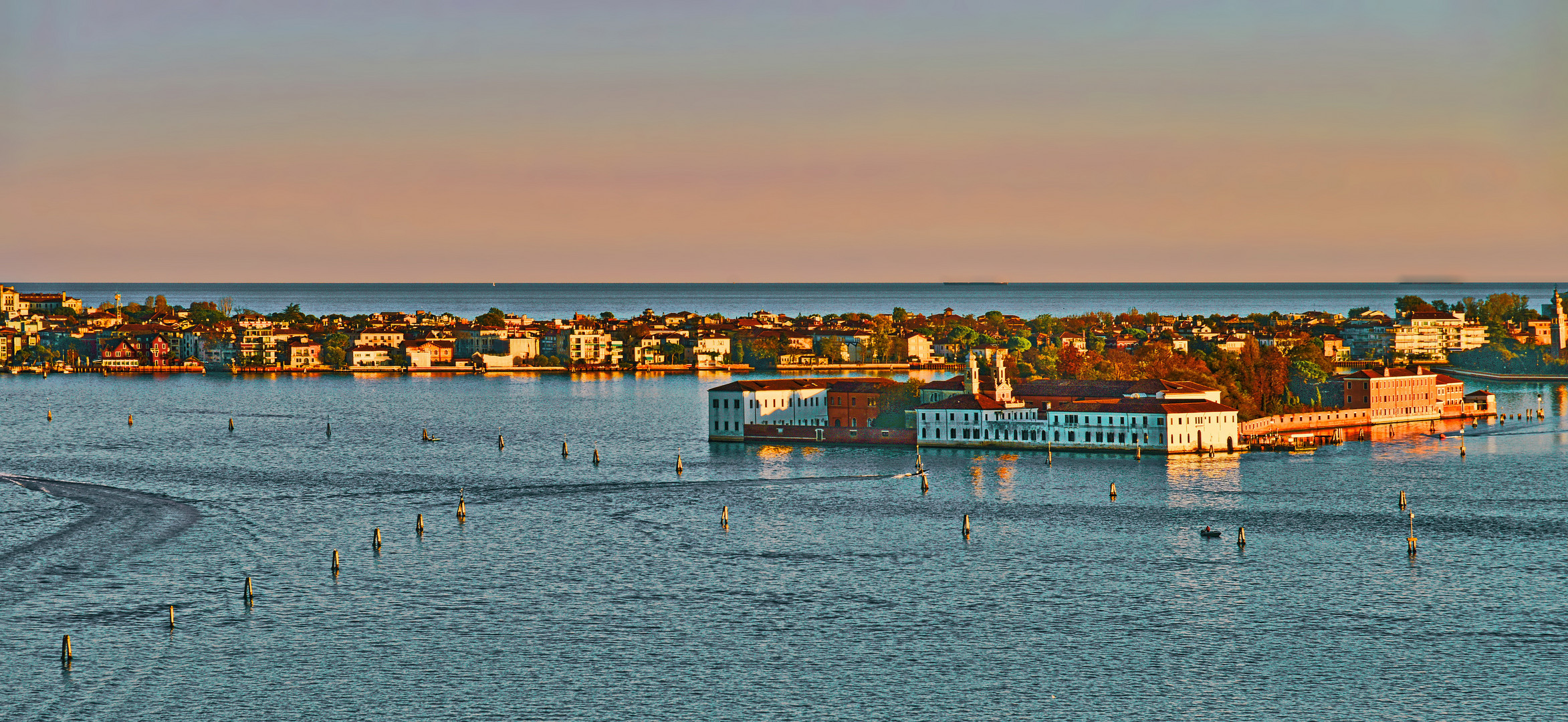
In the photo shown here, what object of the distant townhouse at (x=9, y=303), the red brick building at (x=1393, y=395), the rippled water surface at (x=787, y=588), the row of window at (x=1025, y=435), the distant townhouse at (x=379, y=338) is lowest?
the rippled water surface at (x=787, y=588)

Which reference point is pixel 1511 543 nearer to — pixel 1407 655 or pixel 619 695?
pixel 1407 655

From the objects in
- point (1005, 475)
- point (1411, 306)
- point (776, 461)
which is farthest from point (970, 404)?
point (1411, 306)

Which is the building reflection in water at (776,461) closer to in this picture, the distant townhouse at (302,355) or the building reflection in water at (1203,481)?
the building reflection in water at (1203,481)

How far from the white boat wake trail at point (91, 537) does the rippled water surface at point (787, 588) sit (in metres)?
0.17

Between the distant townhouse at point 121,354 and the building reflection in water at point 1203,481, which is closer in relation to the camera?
the building reflection in water at point 1203,481

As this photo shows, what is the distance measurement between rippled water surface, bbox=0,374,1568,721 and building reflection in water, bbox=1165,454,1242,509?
20cm

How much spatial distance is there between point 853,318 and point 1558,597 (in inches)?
5566

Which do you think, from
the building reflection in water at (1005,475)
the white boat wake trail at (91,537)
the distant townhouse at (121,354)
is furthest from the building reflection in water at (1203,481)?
the distant townhouse at (121,354)

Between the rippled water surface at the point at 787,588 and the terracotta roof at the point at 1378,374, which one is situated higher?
the terracotta roof at the point at 1378,374

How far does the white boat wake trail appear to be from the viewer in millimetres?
36031

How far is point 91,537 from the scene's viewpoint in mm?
41469

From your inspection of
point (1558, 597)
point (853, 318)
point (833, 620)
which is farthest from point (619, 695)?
point (853, 318)

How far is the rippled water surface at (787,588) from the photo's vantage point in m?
27.5

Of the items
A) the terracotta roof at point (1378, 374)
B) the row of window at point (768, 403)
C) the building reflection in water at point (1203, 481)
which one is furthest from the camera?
the terracotta roof at point (1378, 374)
